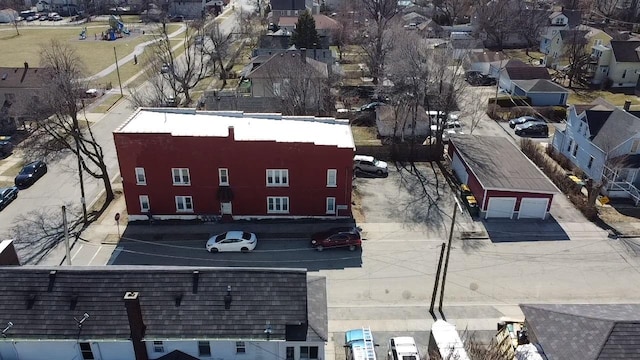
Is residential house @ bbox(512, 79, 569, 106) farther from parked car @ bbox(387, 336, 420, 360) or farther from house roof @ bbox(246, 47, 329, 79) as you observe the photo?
parked car @ bbox(387, 336, 420, 360)

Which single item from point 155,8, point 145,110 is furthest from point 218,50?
point 155,8

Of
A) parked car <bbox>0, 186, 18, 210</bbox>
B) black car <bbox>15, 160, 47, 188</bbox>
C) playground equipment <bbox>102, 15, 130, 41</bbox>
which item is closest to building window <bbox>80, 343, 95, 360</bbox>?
parked car <bbox>0, 186, 18, 210</bbox>

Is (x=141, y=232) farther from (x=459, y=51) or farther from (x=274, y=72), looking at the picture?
(x=459, y=51)

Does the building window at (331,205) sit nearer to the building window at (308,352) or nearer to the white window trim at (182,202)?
the white window trim at (182,202)

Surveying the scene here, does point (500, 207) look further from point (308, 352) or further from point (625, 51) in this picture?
point (625, 51)

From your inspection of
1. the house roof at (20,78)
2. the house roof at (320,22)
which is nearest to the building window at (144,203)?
the house roof at (20,78)

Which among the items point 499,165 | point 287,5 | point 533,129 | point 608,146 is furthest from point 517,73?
point 287,5
